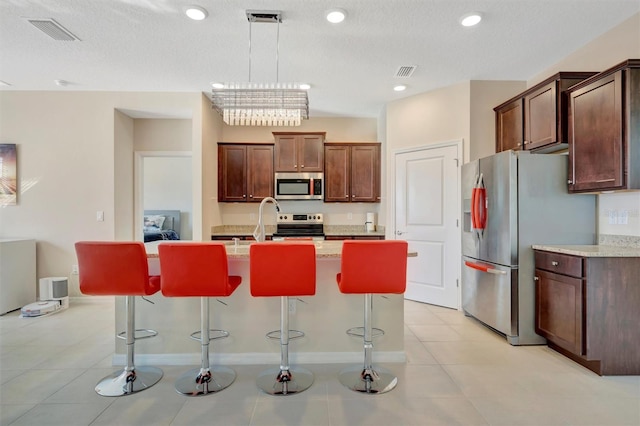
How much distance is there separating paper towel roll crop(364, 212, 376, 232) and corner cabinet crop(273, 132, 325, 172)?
3.59ft

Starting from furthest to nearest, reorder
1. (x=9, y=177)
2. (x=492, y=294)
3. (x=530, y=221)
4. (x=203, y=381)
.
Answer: (x=9, y=177)
(x=492, y=294)
(x=530, y=221)
(x=203, y=381)

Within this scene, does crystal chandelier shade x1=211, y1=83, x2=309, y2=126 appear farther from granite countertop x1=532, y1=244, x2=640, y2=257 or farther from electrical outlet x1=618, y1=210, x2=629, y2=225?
electrical outlet x1=618, y1=210, x2=629, y2=225

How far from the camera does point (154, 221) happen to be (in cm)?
716

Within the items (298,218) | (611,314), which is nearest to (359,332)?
(611,314)

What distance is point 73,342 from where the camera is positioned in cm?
288

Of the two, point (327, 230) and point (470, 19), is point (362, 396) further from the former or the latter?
point (327, 230)

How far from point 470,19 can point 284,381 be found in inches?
124

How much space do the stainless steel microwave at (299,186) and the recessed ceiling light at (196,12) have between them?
2.57m

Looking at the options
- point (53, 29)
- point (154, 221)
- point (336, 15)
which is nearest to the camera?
point (336, 15)

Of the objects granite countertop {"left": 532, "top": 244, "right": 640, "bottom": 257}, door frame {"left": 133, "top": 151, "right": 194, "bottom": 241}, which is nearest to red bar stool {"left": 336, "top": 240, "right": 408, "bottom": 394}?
granite countertop {"left": 532, "top": 244, "right": 640, "bottom": 257}

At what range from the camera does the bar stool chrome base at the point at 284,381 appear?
2084 mm

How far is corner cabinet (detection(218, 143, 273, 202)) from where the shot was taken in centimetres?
494

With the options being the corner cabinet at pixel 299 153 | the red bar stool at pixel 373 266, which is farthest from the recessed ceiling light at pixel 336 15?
the corner cabinet at pixel 299 153

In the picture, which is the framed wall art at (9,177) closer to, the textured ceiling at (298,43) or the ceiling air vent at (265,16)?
the textured ceiling at (298,43)
